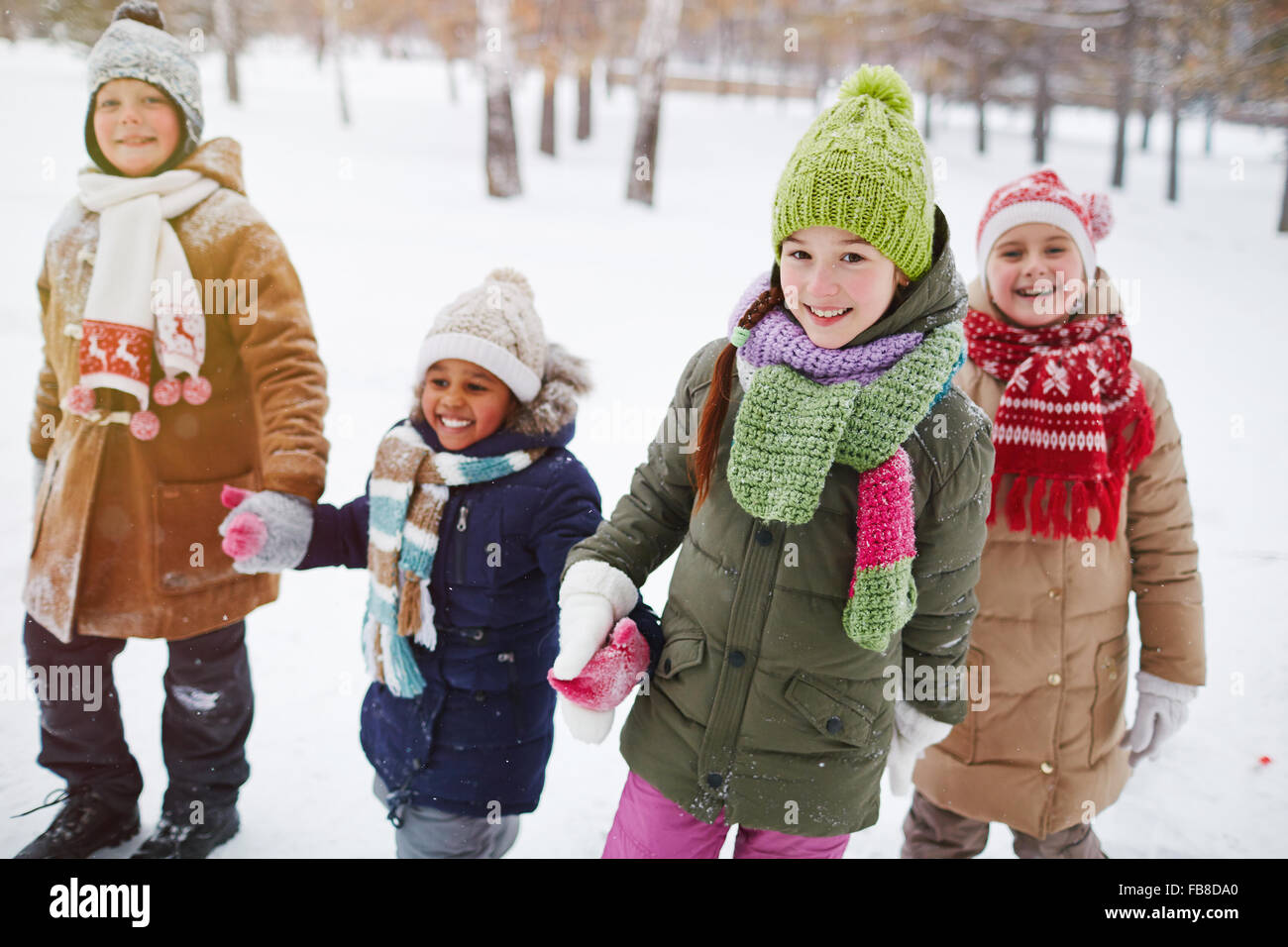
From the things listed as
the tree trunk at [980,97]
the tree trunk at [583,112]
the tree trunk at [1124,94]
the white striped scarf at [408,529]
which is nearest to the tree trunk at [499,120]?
the tree trunk at [583,112]

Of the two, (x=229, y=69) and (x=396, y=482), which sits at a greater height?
(x=229, y=69)

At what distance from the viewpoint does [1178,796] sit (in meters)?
2.89

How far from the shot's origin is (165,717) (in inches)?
94.3

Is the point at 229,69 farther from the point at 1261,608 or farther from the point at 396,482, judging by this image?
the point at 1261,608

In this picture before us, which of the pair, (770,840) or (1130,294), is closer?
(770,840)

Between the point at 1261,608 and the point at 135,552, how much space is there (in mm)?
4301

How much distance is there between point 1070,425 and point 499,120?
7.65 metres

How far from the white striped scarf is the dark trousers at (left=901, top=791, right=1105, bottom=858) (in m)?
1.43

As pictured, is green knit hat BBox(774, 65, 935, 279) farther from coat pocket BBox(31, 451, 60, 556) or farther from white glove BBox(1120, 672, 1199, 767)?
coat pocket BBox(31, 451, 60, 556)

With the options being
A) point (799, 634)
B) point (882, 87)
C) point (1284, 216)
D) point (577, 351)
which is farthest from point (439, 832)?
point (1284, 216)

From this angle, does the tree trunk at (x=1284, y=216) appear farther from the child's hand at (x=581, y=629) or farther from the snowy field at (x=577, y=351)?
the child's hand at (x=581, y=629)

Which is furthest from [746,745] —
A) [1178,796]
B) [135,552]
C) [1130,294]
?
[1130,294]

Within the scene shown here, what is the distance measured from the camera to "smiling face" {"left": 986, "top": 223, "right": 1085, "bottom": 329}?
2104 millimetres

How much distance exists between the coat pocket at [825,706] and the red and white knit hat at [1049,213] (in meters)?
1.20
